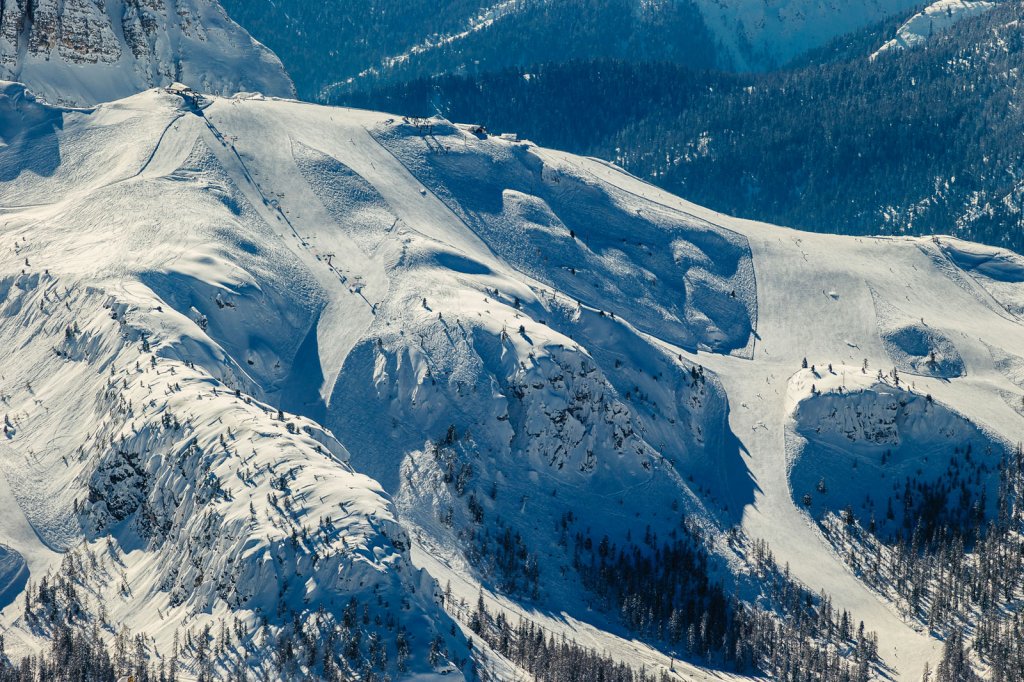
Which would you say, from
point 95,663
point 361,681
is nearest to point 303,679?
point 361,681

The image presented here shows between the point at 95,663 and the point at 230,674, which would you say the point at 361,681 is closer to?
the point at 230,674

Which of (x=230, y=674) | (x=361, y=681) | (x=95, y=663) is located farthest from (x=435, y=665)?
(x=95, y=663)

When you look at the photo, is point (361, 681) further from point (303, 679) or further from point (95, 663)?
point (95, 663)

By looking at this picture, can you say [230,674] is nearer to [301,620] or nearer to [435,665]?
[301,620]

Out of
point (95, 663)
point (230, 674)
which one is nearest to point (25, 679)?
point (95, 663)
